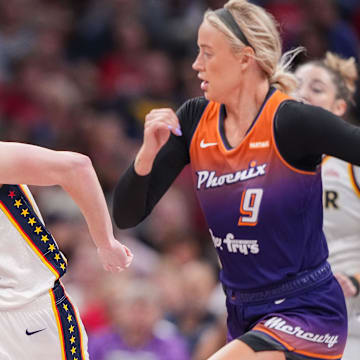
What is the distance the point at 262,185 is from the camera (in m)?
3.67

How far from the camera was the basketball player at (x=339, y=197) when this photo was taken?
450cm

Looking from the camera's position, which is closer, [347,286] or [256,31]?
[256,31]

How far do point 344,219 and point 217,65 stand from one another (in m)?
1.21

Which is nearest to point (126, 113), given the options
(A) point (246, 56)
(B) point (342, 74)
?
(B) point (342, 74)

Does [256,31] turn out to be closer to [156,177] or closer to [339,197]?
[156,177]

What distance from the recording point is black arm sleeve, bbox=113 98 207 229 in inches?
158

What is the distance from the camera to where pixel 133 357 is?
5945 millimetres

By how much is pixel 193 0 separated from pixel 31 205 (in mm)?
7490

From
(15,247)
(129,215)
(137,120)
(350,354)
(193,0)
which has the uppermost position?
(15,247)

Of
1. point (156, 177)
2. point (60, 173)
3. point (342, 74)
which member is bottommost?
point (156, 177)

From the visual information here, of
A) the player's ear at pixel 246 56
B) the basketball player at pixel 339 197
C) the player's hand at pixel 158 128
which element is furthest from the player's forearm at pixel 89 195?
the basketball player at pixel 339 197

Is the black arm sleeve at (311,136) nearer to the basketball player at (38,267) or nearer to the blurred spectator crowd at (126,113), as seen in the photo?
the basketball player at (38,267)

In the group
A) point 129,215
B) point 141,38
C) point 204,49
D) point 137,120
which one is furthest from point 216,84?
point 141,38

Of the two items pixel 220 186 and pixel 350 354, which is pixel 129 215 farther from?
pixel 350 354
